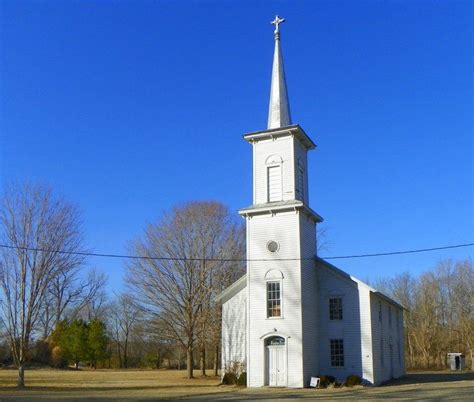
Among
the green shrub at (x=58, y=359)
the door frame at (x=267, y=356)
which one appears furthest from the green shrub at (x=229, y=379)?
the green shrub at (x=58, y=359)

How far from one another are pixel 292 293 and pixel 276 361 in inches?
138

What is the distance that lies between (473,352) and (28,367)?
48408mm

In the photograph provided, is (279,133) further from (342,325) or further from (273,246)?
(342,325)

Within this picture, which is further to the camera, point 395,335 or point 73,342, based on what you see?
point 73,342

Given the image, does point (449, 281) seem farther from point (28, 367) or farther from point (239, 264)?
point (28, 367)

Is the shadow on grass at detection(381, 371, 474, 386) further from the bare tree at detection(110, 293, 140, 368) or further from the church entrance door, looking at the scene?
the bare tree at detection(110, 293, 140, 368)

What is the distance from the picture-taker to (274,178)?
30.8m

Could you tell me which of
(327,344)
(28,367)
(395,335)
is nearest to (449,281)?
(395,335)

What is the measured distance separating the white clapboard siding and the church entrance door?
7.34 metres

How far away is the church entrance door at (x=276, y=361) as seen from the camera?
28.3 meters

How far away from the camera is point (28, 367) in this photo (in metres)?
62.2

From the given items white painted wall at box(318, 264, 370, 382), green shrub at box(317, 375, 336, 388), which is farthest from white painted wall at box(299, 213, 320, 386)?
green shrub at box(317, 375, 336, 388)

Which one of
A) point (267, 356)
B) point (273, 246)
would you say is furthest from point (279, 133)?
point (267, 356)

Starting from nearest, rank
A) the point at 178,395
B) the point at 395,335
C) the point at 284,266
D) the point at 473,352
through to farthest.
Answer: the point at 178,395
the point at 284,266
the point at 395,335
the point at 473,352
